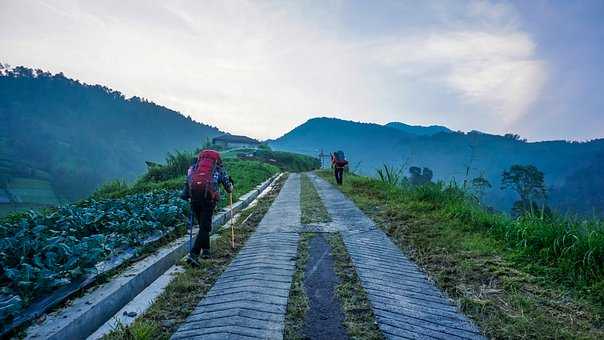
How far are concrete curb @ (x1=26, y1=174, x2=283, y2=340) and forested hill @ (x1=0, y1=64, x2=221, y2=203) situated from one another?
6743 centimetres

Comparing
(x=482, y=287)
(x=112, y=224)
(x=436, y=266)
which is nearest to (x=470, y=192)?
(x=436, y=266)

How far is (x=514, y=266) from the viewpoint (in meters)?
4.03

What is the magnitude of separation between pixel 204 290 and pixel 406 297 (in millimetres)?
2111

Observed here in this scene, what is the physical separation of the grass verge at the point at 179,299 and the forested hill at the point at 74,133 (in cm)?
6741

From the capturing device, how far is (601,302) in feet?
10.1

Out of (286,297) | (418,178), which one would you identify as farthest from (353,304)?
(418,178)

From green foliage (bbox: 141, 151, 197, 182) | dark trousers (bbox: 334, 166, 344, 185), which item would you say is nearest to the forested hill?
green foliage (bbox: 141, 151, 197, 182)

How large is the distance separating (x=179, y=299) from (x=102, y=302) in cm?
68

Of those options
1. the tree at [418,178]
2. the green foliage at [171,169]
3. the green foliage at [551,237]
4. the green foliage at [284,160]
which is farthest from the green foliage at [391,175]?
the green foliage at [284,160]

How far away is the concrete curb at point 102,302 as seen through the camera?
8.38 feet

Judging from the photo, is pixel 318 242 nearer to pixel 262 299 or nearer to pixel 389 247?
pixel 389 247

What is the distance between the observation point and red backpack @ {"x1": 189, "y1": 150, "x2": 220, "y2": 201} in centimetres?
464

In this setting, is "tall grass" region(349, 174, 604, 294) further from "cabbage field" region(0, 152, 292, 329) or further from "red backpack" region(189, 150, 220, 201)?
"cabbage field" region(0, 152, 292, 329)

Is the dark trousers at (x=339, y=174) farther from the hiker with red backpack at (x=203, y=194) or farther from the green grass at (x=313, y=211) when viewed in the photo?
the hiker with red backpack at (x=203, y=194)
